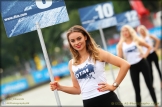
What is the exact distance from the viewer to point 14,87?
2142 centimetres

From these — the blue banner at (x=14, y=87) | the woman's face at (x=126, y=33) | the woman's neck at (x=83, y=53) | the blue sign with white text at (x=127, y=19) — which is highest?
the blue sign with white text at (x=127, y=19)

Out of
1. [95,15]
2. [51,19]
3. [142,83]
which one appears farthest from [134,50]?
[142,83]

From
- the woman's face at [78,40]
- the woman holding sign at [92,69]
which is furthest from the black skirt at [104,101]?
the woman's face at [78,40]

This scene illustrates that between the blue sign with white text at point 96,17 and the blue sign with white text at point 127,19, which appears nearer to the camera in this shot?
the blue sign with white text at point 96,17

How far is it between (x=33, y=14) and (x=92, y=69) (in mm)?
1292

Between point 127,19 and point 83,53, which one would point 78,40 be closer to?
point 83,53

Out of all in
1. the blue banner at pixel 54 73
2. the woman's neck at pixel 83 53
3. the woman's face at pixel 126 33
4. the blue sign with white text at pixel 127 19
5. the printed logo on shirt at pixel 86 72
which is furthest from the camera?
the blue banner at pixel 54 73

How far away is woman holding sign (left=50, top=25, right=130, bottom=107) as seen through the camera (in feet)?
11.7

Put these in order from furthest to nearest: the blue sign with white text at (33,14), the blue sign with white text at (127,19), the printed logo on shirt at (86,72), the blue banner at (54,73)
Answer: the blue banner at (54,73)
the blue sign with white text at (127,19)
the blue sign with white text at (33,14)
the printed logo on shirt at (86,72)

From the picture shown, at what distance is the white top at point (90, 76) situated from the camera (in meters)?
3.57

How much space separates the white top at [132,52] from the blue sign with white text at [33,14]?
2.76 metres

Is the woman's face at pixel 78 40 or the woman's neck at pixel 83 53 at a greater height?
the woman's face at pixel 78 40

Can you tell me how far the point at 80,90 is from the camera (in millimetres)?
4020

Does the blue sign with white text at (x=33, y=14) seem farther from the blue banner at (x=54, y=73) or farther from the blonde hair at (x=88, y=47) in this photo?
the blue banner at (x=54, y=73)
